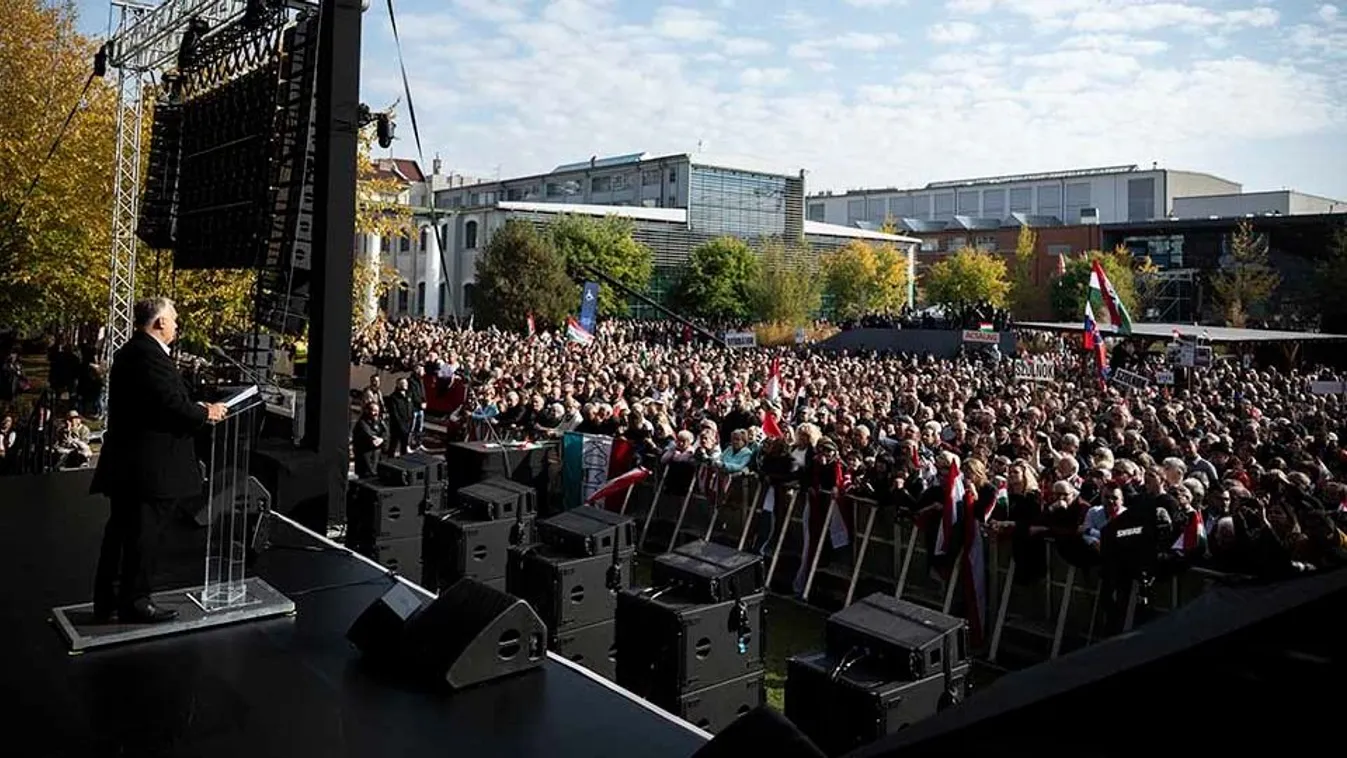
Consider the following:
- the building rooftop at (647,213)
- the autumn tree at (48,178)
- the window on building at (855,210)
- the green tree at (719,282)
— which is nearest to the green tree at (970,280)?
the building rooftop at (647,213)

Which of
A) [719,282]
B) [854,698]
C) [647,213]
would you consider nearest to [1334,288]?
[719,282]

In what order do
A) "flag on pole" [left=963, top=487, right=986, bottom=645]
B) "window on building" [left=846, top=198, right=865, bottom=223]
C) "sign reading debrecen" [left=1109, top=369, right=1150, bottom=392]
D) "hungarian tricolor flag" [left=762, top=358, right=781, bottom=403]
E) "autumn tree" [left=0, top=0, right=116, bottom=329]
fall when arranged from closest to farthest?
"flag on pole" [left=963, top=487, right=986, bottom=645]
"hungarian tricolor flag" [left=762, top=358, right=781, bottom=403]
"sign reading debrecen" [left=1109, top=369, right=1150, bottom=392]
"autumn tree" [left=0, top=0, right=116, bottom=329]
"window on building" [left=846, top=198, right=865, bottom=223]

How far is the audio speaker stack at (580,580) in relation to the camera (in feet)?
22.8

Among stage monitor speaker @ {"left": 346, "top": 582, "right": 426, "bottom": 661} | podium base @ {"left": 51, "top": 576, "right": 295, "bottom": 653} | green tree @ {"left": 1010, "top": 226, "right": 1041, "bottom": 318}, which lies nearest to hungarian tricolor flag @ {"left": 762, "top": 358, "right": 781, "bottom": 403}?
podium base @ {"left": 51, "top": 576, "right": 295, "bottom": 653}

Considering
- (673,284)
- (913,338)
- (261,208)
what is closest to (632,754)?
(261,208)

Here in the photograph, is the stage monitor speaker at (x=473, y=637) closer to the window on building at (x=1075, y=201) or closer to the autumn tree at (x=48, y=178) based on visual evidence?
the autumn tree at (x=48, y=178)

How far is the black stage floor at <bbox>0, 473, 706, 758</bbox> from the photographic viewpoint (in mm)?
4285

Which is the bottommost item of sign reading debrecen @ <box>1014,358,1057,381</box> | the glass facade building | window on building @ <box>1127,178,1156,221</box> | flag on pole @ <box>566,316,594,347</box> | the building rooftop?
sign reading debrecen @ <box>1014,358,1057,381</box>

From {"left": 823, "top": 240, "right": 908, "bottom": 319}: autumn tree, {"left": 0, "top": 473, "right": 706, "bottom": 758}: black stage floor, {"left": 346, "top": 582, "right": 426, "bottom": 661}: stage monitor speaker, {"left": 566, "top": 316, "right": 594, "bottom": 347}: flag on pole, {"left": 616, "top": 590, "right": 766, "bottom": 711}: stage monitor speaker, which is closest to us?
{"left": 0, "top": 473, "right": 706, "bottom": 758}: black stage floor

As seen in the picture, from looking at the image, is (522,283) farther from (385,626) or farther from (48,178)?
(385,626)

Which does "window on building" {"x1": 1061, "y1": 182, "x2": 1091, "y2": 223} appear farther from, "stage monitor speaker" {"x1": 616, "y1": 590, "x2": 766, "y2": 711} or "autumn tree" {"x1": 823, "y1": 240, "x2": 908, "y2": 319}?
"stage monitor speaker" {"x1": 616, "y1": 590, "x2": 766, "y2": 711}

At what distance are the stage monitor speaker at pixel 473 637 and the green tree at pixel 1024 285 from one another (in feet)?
238

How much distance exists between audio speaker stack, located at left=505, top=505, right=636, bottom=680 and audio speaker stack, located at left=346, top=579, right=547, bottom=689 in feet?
5.19

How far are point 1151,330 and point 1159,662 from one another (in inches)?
1496
